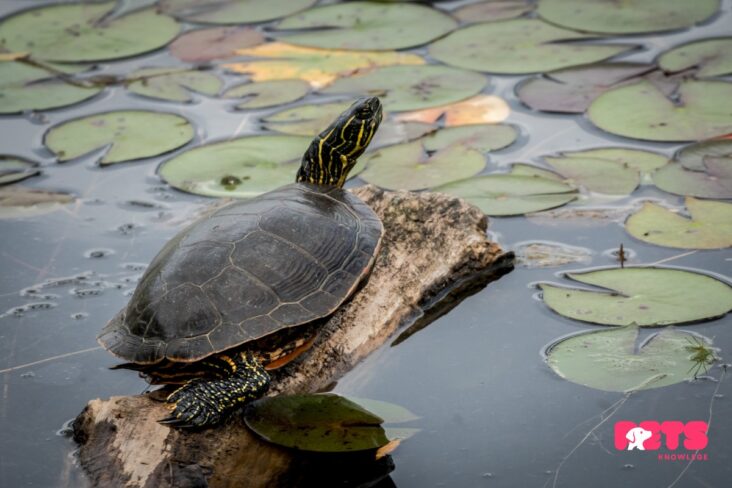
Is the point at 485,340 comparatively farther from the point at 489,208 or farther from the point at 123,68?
the point at 123,68

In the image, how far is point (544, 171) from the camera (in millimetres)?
4984

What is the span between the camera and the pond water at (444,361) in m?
3.16

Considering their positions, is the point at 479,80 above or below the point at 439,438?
above

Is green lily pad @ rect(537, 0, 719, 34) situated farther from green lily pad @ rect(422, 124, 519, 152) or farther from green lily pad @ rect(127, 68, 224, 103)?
green lily pad @ rect(127, 68, 224, 103)

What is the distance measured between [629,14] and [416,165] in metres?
2.37

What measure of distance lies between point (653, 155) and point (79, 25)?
4287mm

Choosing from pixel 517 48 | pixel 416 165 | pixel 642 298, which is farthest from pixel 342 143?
pixel 517 48

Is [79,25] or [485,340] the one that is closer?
[485,340]

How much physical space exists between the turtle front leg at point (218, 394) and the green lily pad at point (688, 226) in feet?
6.47

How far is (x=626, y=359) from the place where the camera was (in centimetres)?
353

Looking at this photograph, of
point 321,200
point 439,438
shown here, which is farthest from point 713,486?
point 321,200

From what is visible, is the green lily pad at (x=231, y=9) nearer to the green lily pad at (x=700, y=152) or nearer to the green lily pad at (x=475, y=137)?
the green lily pad at (x=475, y=137)

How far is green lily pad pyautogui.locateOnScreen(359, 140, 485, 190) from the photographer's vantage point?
4.95m

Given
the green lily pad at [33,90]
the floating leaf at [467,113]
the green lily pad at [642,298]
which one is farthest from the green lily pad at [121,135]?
the green lily pad at [642,298]
